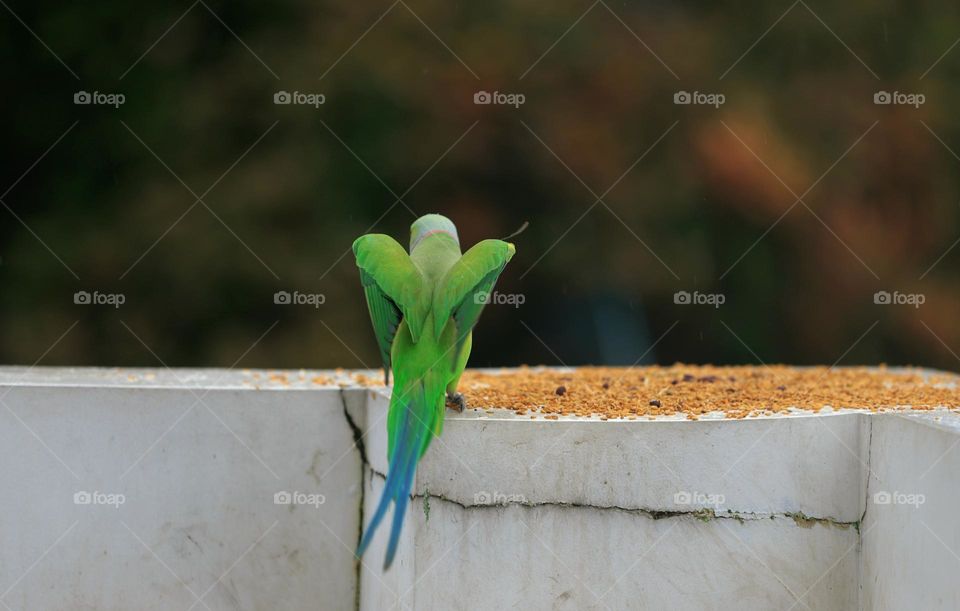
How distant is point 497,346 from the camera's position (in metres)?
9.51

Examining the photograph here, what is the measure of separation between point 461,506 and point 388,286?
0.71 meters

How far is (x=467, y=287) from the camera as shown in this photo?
3178 millimetres

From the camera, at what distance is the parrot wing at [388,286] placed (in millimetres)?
3184
